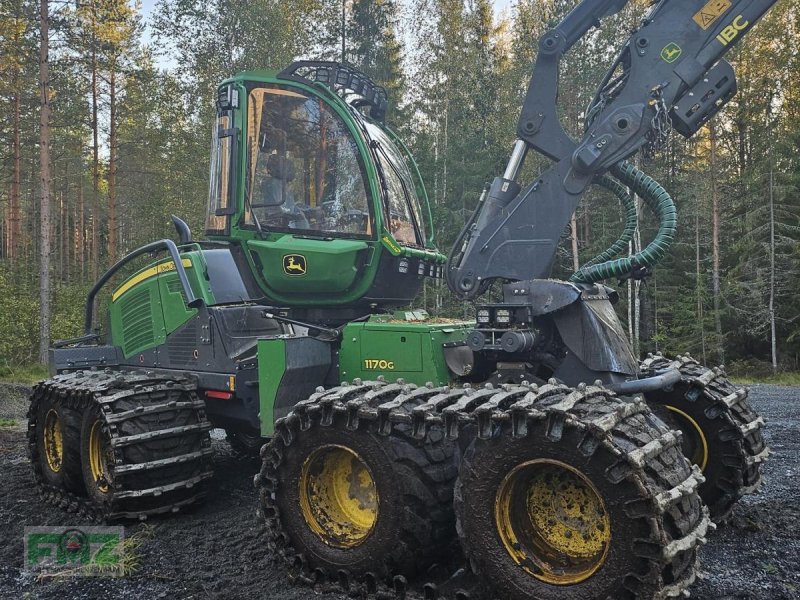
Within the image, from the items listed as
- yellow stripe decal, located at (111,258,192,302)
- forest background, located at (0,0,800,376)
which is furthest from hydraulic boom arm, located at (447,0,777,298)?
forest background, located at (0,0,800,376)

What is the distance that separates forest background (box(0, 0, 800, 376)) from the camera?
1988 cm

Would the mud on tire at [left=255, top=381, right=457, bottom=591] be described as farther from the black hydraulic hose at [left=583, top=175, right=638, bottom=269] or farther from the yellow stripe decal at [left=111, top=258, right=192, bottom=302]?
the yellow stripe decal at [left=111, top=258, right=192, bottom=302]

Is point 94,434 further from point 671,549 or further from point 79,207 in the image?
point 79,207

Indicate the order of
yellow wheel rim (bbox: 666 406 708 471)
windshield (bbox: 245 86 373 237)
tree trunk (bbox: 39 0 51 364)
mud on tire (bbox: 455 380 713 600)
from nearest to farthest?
mud on tire (bbox: 455 380 713 600) → yellow wheel rim (bbox: 666 406 708 471) → windshield (bbox: 245 86 373 237) → tree trunk (bbox: 39 0 51 364)

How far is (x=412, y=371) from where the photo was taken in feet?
14.8

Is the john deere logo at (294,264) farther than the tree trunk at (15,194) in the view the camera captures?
No

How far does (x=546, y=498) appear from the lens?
10.8 ft

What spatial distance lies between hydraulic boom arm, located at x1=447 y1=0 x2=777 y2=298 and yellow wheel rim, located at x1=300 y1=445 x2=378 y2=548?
1.47 m

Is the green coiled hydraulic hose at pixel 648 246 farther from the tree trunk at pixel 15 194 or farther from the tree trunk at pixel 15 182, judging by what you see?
the tree trunk at pixel 15 194

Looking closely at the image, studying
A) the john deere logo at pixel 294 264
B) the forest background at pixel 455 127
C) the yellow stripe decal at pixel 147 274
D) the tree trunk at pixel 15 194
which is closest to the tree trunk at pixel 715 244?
the forest background at pixel 455 127

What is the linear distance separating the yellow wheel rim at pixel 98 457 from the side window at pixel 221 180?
1.82m

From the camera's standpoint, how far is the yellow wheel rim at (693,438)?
466cm

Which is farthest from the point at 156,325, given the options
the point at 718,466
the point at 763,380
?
the point at 763,380

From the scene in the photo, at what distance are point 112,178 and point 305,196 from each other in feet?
61.5
